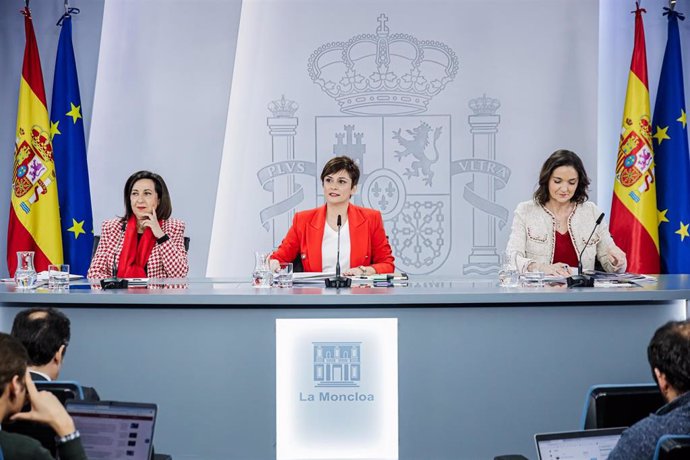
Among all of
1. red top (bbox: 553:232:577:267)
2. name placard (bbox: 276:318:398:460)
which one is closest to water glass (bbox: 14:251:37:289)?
name placard (bbox: 276:318:398:460)

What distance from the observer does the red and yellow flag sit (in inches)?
202

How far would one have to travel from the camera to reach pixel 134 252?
389cm

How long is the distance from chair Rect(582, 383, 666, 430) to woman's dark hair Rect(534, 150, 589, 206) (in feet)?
6.55

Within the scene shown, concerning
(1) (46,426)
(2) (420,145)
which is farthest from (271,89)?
(1) (46,426)

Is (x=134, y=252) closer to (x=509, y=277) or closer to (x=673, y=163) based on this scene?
(x=509, y=277)

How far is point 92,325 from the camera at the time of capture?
3020 millimetres

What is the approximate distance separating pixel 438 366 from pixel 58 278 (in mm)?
1630

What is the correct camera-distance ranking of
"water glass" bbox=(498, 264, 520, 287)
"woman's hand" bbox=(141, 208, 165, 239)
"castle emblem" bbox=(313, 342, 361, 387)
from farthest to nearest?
"woman's hand" bbox=(141, 208, 165, 239) → "water glass" bbox=(498, 264, 520, 287) → "castle emblem" bbox=(313, 342, 361, 387)

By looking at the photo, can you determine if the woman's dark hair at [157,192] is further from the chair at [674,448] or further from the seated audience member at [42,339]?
the chair at [674,448]

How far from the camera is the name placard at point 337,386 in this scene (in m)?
2.95

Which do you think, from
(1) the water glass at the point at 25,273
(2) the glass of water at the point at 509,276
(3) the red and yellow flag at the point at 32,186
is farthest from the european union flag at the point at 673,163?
(3) the red and yellow flag at the point at 32,186

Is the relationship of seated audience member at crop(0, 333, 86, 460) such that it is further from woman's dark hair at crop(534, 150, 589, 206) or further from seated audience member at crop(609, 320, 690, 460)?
woman's dark hair at crop(534, 150, 589, 206)

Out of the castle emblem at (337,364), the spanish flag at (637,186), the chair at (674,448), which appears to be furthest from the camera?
the spanish flag at (637,186)

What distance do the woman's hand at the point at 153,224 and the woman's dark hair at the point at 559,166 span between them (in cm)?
194
